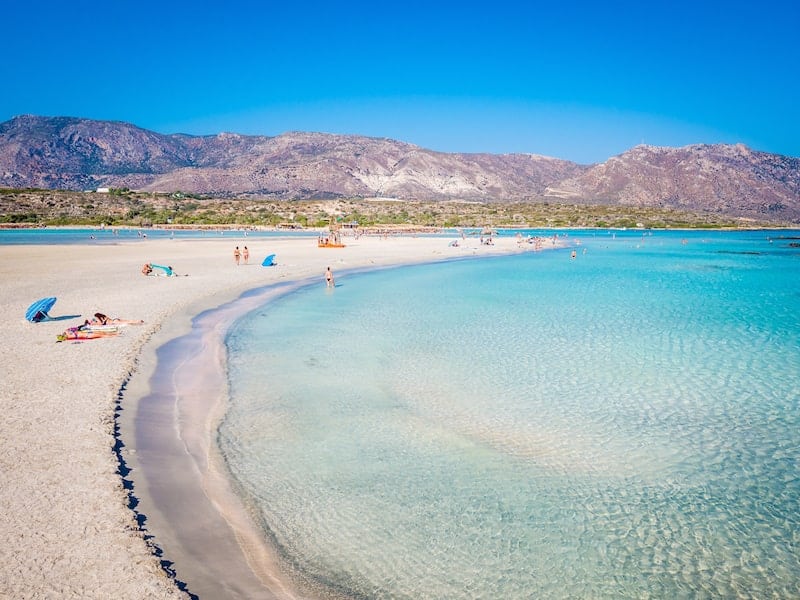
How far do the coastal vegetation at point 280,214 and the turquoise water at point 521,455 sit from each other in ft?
242

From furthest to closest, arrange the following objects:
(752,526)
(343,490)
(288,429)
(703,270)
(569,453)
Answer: (703,270), (288,429), (569,453), (343,490), (752,526)

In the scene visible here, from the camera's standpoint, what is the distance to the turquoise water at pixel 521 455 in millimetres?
5246

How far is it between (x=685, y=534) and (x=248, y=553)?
4.55 m

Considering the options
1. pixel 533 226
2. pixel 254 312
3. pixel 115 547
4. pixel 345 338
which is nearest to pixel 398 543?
pixel 115 547

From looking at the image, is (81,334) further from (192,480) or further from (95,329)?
(192,480)

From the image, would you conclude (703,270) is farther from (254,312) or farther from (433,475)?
(433,475)

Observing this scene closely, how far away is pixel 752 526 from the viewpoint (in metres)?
6.02

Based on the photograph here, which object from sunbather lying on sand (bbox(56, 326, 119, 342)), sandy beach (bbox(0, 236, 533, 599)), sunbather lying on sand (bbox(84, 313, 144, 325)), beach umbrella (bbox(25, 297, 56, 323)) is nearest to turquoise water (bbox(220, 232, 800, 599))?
sandy beach (bbox(0, 236, 533, 599))

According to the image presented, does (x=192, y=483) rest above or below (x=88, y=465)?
below

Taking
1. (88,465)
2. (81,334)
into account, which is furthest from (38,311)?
(88,465)

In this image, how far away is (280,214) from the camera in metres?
100

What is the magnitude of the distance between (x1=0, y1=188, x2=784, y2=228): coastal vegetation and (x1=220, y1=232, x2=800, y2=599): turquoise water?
73867 mm

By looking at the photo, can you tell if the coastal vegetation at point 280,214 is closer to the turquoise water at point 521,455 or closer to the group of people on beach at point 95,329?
the group of people on beach at point 95,329

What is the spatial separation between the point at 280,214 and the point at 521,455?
97.4 metres
